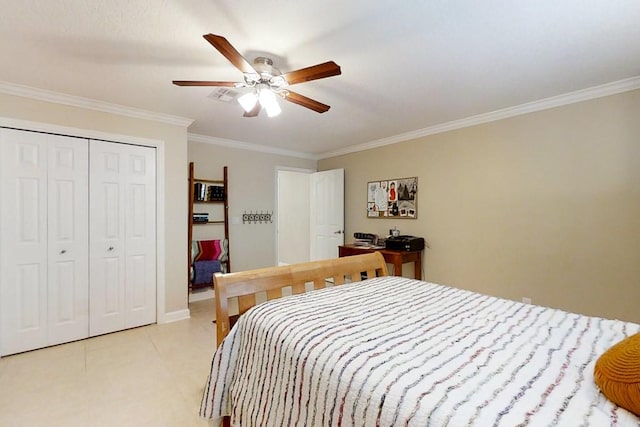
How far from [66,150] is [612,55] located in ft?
14.8

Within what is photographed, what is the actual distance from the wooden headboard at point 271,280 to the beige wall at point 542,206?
5.70 feet

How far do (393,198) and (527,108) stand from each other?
5.99ft

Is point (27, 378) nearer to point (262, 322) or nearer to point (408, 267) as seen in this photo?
point (262, 322)

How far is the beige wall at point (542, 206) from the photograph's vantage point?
8.11 feet

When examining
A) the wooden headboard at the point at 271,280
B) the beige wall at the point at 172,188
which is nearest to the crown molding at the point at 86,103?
the beige wall at the point at 172,188

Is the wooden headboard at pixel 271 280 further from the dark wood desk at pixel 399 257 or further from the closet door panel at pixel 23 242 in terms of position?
the closet door panel at pixel 23 242

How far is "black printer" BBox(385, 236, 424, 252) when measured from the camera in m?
3.62

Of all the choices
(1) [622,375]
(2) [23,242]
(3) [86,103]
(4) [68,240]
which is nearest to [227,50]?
(1) [622,375]

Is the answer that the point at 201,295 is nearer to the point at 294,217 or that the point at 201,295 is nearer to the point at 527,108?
the point at 294,217

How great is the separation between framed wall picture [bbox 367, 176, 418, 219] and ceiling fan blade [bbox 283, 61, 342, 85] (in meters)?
2.51

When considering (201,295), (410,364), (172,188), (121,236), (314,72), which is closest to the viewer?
(410,364)

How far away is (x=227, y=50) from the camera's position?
1538 millimetres

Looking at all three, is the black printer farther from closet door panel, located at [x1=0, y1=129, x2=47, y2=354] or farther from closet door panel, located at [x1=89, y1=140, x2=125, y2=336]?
closet door panel, located at [x1=0, y1=129, x2=47, y2=354]

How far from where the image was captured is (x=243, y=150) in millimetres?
4496
